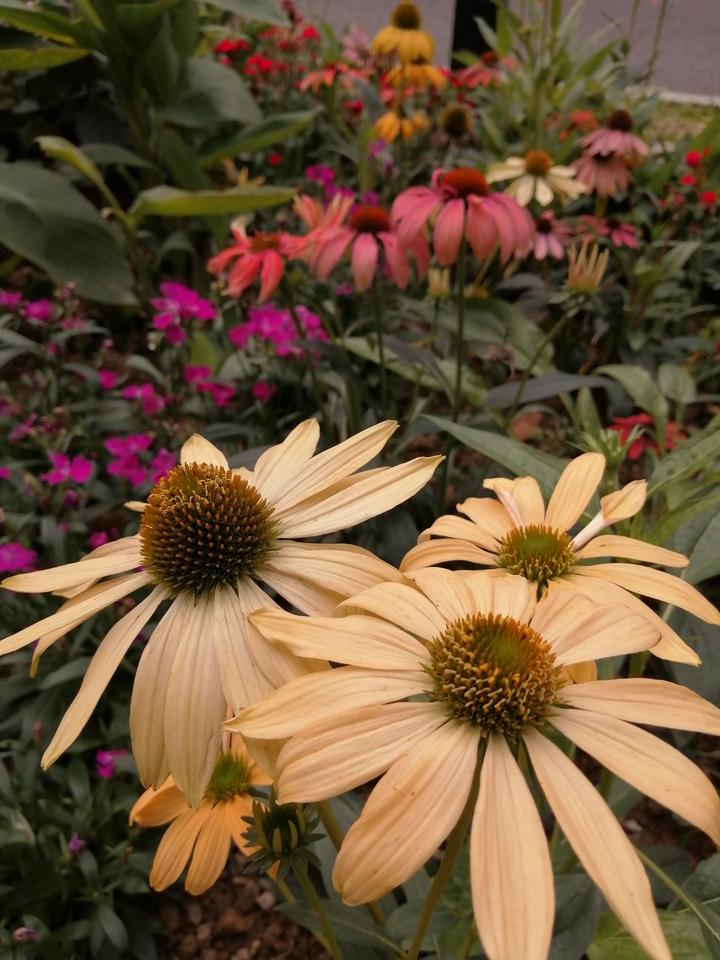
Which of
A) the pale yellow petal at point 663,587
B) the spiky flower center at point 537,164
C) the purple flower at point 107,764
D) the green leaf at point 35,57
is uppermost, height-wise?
the green leaf at point 35,57

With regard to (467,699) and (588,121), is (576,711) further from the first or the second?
(588,121)

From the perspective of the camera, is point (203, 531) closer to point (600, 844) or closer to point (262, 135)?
point (600, 844)

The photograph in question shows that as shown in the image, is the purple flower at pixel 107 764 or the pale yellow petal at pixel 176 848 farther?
the purple flower at pixel 107 764

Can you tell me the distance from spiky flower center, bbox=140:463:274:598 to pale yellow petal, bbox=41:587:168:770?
3cm

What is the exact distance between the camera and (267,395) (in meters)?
1.77

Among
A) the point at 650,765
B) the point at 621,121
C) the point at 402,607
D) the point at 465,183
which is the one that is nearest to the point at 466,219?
the point at 465,183

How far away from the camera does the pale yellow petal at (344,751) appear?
1.44ft

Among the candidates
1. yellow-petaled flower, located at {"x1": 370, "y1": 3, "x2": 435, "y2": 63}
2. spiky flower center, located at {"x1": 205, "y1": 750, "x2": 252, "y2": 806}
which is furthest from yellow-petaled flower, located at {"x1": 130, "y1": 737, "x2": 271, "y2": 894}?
yellow-petaled flower, located at {"x1": 370, "y1": 3, "x2": 435, "y2": 63}

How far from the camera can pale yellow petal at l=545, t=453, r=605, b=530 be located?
746 mm

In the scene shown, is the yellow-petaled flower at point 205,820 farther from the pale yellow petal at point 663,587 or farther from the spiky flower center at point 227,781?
the pale yellow petal at point 663,587

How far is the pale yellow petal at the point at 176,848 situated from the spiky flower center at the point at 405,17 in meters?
2.77

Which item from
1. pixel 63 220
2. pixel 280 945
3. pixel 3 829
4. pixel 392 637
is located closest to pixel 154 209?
pixel 63 220

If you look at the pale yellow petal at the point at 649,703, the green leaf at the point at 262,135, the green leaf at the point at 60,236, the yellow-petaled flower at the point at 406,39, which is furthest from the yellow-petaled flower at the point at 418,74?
the pale yellow petal at the point at 649,703

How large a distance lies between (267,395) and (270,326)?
0.51ft
